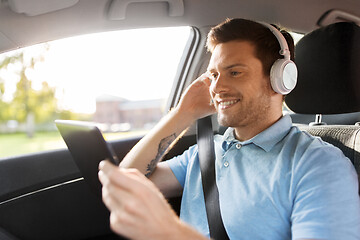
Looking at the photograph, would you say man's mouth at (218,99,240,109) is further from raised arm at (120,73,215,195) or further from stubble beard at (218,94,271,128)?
raised arm at (120,73,215,195)

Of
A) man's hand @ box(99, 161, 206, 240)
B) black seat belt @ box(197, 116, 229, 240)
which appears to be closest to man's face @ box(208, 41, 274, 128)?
black seat belt @ box(197, 116, 229, 240)

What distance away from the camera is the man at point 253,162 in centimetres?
107

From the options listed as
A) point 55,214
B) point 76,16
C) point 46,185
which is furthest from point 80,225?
point 76,16

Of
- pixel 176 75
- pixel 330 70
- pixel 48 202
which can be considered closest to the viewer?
pixel 330 70

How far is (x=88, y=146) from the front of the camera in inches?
40.3

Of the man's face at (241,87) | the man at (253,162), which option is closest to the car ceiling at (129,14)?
the man at (253,162)

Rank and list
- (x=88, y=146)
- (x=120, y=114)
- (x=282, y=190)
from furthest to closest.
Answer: (x=120, y=114), (x=282, y=190), (x=88, y=146)

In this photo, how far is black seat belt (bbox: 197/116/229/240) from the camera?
4.58ft

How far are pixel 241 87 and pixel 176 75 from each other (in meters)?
0.94

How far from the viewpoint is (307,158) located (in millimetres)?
1190

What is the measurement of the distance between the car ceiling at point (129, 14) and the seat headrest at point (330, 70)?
1.42 feet

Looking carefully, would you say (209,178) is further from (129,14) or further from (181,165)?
(129,14)

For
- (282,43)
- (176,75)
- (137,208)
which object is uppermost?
(282,43)

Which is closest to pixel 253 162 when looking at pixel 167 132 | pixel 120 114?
pixel 167 132
